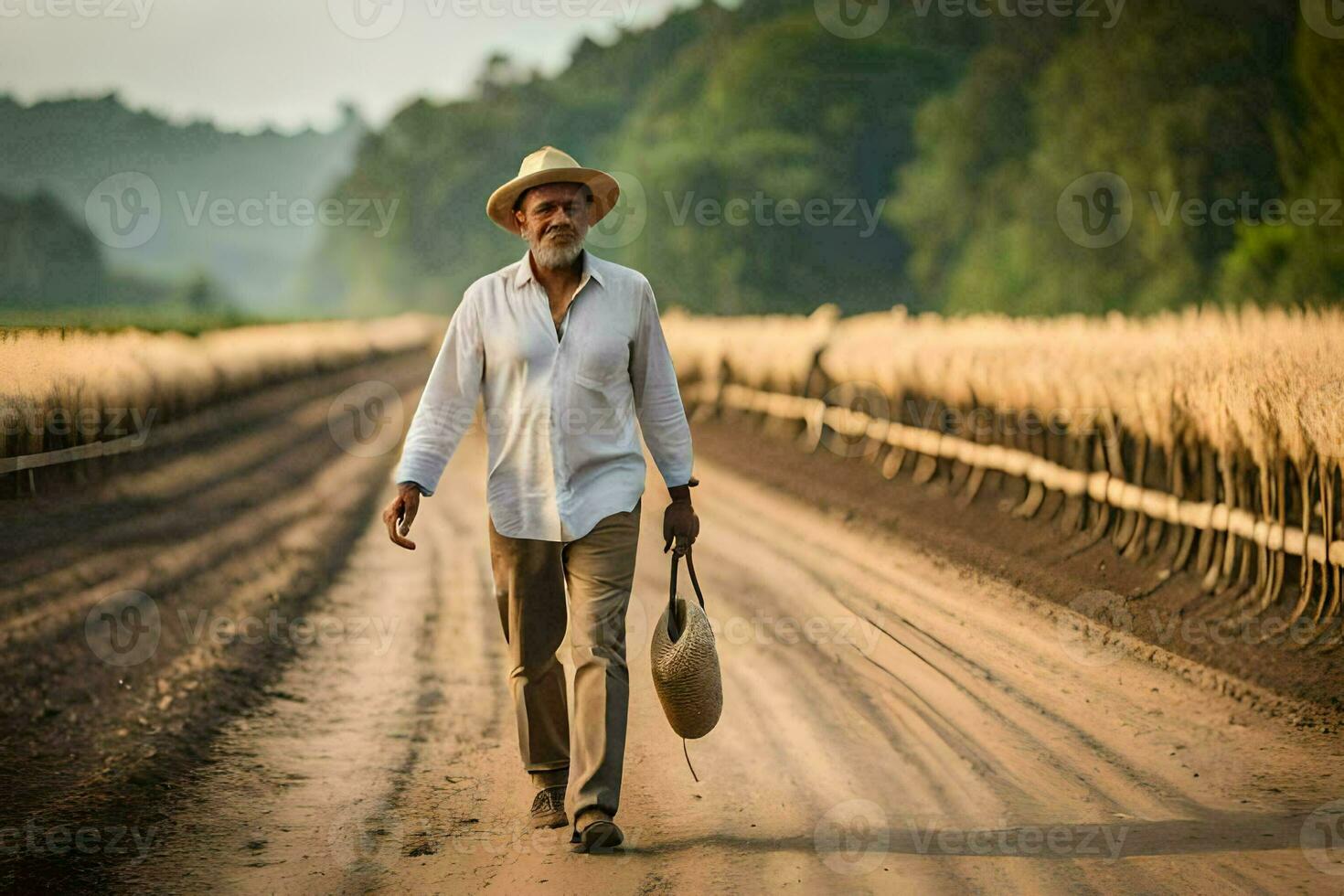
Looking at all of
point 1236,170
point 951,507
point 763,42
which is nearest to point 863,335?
point 951,507

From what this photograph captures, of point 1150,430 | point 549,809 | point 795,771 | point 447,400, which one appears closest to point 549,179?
point 447,400

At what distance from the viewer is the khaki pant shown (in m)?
4.93

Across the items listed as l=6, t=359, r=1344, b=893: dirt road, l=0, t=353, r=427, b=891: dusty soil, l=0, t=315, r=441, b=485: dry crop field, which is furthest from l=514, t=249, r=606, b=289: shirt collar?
l=0, t=315, r=441, b=485: dry crop field

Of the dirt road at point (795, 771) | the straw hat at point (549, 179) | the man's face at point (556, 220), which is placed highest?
the straw hat at point (549, 179)

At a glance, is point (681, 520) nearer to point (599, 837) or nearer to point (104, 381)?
point (599, 837)

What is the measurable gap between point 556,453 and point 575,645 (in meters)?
0.68

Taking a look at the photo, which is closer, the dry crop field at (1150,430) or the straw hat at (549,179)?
the straw hat at (549,179)

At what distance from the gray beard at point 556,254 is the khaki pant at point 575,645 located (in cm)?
90

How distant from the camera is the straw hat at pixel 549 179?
4977mm

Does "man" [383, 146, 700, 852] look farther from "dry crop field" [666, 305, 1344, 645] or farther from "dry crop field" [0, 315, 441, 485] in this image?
"dry crop field" [666, 305, 1344, 645]

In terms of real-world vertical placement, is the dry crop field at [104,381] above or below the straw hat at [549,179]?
below

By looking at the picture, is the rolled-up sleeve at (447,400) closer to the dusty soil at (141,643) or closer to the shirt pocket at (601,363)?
the shirt pocket at (601,363)

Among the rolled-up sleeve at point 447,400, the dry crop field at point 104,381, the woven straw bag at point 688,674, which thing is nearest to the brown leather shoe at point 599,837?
the woven straw bag at point 688,674

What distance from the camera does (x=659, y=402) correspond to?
17.2ft
